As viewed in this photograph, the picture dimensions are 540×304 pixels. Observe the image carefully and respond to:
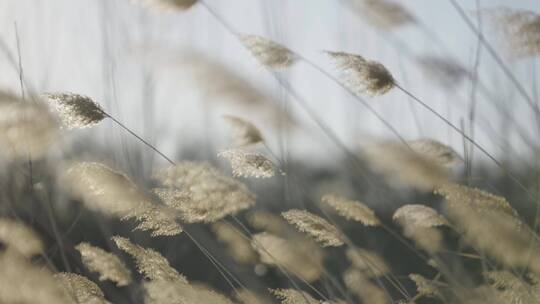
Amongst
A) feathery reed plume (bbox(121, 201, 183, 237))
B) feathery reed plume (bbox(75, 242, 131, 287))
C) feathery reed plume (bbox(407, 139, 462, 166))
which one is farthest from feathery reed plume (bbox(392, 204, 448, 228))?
feathery reed plume (bbox(75, 242, 131, 287))

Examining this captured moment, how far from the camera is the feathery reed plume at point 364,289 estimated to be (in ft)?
6.01

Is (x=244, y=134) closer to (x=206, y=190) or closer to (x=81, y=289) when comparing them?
(x=206, y=190)

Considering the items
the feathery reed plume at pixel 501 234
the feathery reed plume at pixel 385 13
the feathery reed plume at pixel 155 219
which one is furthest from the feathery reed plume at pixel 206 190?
the feathery reed plume at pixel 385 13

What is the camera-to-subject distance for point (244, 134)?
1715 mm

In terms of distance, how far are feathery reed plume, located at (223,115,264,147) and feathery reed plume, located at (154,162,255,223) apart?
8.5 inches

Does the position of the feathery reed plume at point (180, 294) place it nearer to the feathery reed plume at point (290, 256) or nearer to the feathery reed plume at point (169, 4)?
the feathery reed plume at point (290, 256)

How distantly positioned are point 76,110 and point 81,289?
0.34m

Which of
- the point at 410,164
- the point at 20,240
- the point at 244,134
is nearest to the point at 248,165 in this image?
the point at 244,134

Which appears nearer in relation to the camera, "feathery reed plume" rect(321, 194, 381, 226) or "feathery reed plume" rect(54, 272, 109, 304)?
"feathery reed plume" rect(54, 272, 109, 304)

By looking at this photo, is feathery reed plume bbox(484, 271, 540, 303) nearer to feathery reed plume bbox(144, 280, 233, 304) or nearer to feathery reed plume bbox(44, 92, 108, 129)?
feathery reed plume bbox(144, 280, 233, 304)

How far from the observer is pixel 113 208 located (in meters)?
1.53

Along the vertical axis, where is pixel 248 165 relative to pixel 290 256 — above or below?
above

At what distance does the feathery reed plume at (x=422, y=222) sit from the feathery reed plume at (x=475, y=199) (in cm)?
9

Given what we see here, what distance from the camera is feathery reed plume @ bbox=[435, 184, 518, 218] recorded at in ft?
4.84
